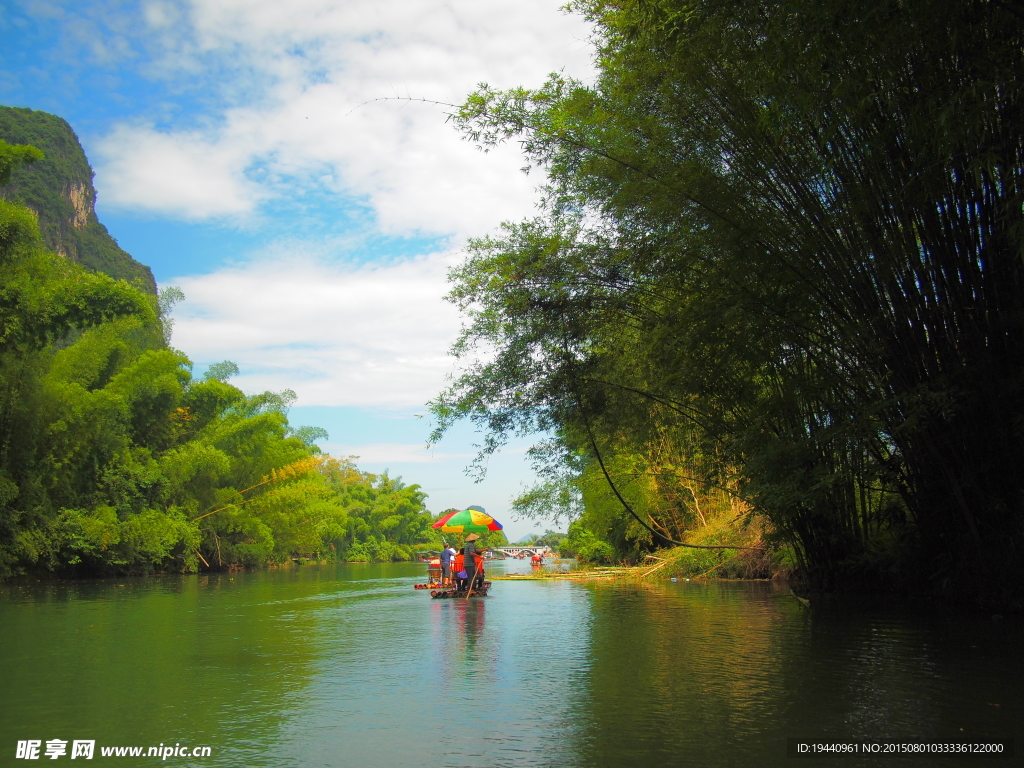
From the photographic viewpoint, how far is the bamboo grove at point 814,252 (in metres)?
6.19

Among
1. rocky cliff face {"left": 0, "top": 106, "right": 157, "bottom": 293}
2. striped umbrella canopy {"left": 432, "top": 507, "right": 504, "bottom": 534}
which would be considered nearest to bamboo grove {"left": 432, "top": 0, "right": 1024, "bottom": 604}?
striped umbrella canopy {"left": 432, "top": 507, "right": 504, "bottom": 534}

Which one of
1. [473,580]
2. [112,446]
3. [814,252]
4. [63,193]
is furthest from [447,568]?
[63,193]

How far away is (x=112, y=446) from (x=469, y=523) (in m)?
12.0

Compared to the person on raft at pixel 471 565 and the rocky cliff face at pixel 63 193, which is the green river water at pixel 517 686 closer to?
the person on raft at pixel 471 565

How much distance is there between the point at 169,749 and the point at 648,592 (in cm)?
1222

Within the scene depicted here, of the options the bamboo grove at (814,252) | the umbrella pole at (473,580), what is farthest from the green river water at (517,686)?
the umbrella pole at (473,580)

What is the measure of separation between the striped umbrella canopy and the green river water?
741 centimetres

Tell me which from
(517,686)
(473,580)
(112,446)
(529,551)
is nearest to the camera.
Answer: (517,686)

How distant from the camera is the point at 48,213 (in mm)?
73312

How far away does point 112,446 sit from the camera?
76.1ft

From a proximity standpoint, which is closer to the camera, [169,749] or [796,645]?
[169,749]

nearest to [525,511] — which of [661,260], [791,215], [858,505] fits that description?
[858,505]

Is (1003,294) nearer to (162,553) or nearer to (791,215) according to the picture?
(791,215)

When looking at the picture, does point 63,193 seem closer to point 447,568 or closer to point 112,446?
point 112,446
